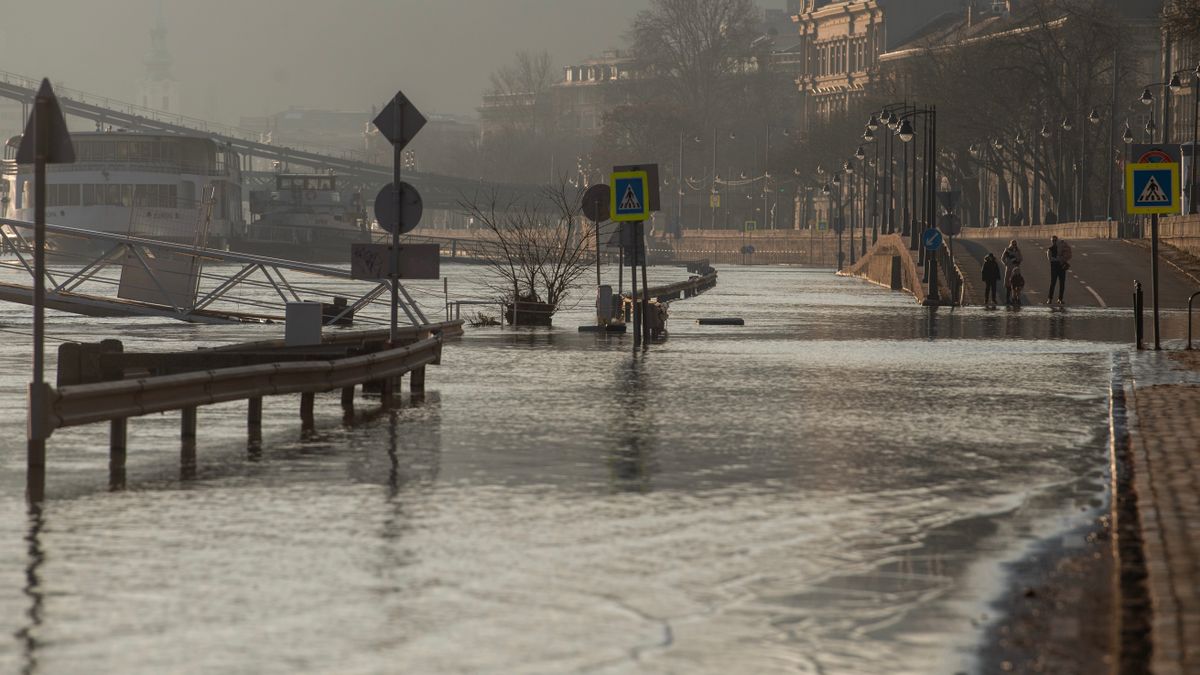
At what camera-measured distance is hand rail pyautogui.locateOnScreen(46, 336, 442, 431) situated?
13398 mm

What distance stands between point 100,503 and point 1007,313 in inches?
1405

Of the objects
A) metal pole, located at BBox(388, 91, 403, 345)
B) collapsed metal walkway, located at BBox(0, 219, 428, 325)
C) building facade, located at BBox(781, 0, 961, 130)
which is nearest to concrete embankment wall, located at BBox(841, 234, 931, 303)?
collapsed metal walkway, located at BBox(0, 219, 428, 325)

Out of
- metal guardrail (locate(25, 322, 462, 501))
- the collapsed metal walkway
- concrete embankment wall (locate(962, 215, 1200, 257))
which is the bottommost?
metal guardrail (locate(25, 322, 462, 501))

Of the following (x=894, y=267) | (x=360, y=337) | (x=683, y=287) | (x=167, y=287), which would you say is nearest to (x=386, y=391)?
(x=360, y=337)

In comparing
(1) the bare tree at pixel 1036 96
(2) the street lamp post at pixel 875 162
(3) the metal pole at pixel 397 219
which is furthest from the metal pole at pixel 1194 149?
(3) the metal pole at pixel 397 219

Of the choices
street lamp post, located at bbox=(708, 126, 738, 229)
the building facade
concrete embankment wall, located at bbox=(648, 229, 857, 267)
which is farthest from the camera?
the building facade

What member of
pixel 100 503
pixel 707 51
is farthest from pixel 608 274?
pixel 100 503

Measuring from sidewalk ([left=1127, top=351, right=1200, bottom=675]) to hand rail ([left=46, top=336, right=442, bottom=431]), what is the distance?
20.1 feet

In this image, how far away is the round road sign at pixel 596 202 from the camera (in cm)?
3494

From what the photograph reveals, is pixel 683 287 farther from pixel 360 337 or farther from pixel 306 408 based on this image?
pixel 306 408

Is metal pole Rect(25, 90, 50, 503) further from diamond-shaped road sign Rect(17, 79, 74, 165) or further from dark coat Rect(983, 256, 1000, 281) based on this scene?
dark coat Rect(983, 256, 1000, 281)

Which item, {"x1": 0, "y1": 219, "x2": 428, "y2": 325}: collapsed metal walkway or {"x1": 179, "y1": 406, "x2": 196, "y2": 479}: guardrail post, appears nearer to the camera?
{"x1": 179, "y1": 406, "x2": 196, "y2": 479}: guardrail post

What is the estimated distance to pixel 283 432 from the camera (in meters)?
16.5

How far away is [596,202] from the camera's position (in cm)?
3534
